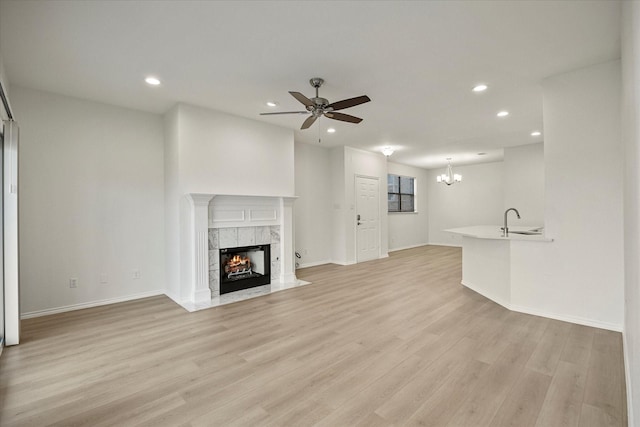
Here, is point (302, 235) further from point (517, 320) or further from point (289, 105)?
point (517, 320)

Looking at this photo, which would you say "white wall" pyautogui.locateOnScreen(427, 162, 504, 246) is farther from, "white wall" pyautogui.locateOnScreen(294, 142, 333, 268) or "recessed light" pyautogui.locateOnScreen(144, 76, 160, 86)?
"recessed light" pyautogui.locateOnScreen(144, 76, 160, 86)

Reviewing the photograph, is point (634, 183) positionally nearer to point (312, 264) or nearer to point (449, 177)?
point (312, 264)

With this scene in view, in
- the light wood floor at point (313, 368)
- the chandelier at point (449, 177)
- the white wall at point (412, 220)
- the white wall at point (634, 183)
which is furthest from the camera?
the white wall at point (412, 220)

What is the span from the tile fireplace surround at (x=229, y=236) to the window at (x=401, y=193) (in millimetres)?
4991

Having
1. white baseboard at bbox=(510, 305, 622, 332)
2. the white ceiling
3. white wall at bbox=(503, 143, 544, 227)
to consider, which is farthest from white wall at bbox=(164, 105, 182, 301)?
white wall at bbox=(503, 143, 544, 227)

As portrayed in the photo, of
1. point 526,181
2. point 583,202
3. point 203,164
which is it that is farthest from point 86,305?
point 526,181

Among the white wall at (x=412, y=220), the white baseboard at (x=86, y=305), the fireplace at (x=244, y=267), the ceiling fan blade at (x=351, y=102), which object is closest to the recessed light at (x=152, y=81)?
the ceiling fan blade at (x=351, y=102)

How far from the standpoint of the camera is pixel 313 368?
7.73 feet

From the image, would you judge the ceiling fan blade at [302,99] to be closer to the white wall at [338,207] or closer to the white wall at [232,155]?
the white wall at [232,155]

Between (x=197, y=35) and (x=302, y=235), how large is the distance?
4.49 meters

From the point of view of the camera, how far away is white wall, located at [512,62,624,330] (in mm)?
2930

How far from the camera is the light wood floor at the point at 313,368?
1.84m

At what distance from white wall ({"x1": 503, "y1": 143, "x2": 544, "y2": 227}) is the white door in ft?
10.6

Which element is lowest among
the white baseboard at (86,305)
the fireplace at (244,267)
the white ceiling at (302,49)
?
the white baseboard at (86,305)
